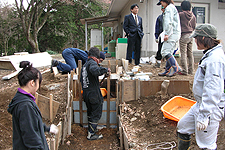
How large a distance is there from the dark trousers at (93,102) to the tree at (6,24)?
61.0 ft

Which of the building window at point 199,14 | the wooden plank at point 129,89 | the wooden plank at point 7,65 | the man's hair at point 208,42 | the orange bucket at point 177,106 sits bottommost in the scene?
the orange bucket at point 177,106

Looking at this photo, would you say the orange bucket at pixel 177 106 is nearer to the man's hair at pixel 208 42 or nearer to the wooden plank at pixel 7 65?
the man's hair at pixel 208 42

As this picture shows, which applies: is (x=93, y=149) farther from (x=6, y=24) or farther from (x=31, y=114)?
(x=6, y=24)

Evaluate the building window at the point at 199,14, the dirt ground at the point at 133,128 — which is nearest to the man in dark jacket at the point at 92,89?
the dirt ground at the point at 133,128

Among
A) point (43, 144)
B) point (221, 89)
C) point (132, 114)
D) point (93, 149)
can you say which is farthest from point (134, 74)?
point (43, 144)

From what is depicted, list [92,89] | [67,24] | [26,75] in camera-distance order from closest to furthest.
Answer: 1. [26,75]
2. [92,89]
3. [67,24]

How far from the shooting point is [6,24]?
765 inches

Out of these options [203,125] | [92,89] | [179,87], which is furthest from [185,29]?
[203,125]

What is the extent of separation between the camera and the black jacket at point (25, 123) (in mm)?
1702

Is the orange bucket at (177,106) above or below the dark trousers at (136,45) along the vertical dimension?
below

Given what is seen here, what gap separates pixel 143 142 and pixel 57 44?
2054 cm

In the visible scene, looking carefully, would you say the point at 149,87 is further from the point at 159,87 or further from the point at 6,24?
the point at 6,24

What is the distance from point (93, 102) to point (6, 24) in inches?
770

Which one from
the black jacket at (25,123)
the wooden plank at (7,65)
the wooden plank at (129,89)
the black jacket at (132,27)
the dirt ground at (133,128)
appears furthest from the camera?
the wooden plank at (7,65)
